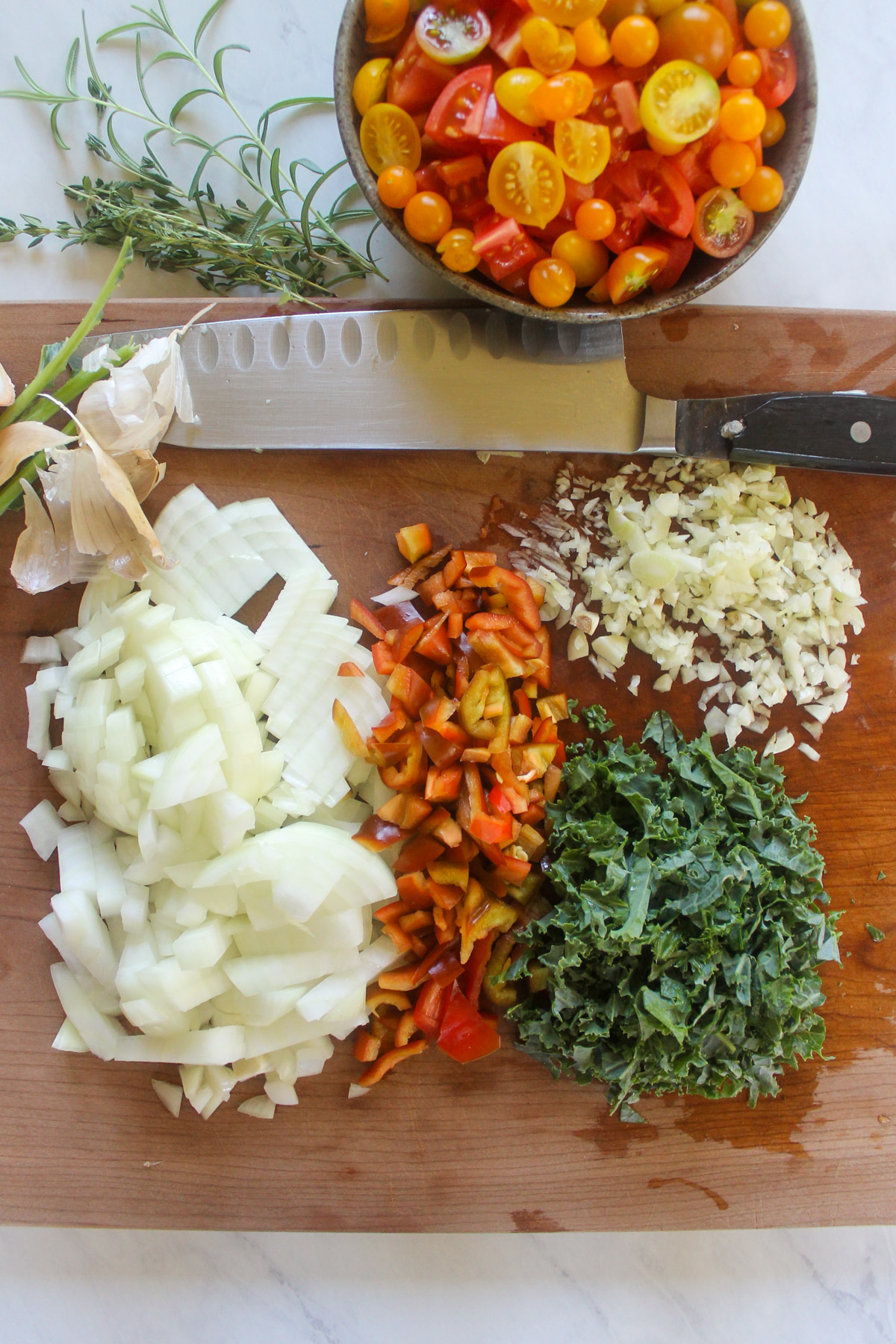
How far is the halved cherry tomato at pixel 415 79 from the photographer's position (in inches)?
55.8

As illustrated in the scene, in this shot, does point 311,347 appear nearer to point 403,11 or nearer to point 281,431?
point 281,431

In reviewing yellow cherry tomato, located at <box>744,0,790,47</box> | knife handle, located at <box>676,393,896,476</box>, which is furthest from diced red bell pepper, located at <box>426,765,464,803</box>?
yellow cherry tomato, located at <box>744,0,790,47</box>

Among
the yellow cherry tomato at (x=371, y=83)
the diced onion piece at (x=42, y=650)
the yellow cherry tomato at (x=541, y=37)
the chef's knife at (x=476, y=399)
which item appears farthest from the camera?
the diced onion piece at (x=42, y=650)

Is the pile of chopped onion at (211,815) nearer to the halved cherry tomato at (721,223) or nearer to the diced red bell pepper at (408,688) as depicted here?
the diced red bell pepper at (408,688)

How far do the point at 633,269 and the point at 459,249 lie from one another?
0.30 m

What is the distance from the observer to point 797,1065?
1765mm

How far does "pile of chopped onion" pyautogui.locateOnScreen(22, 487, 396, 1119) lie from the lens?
1.65 meters

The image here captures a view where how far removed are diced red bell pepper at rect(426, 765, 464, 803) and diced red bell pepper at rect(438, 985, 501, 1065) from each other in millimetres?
383

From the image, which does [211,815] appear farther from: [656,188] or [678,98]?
[678,98]

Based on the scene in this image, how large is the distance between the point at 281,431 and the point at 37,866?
1034 millimetres

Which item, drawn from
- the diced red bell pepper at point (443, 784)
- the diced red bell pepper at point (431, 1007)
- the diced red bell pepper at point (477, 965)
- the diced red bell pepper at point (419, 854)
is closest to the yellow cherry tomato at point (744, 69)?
the diced red bell pepper at point (443, 784)

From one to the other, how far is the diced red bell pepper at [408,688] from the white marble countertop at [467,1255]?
942 millimetres

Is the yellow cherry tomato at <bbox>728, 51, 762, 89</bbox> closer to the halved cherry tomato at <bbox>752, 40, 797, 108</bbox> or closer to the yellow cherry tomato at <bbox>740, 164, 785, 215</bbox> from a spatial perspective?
the halved cherry tomato at <bbox>752, 40, 797, 108</bbox>

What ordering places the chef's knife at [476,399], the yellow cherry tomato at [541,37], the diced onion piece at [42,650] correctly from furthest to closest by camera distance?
the diced onion piece at [42,650] < the chef's knife at [476,399] < the yellow cherry tomato at [541,37]
